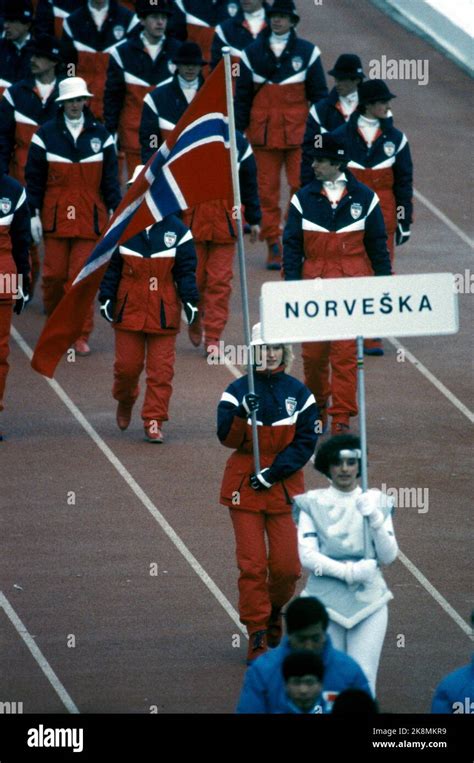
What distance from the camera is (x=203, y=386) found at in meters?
16.8

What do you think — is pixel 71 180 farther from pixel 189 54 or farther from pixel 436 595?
pixel 436 595

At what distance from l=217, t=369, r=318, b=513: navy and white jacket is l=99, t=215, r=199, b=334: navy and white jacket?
3.52 metres

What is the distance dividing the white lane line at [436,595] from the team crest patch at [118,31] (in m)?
9.32

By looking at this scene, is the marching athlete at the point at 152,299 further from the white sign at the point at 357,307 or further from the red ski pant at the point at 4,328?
the white sign at the point at 357,307

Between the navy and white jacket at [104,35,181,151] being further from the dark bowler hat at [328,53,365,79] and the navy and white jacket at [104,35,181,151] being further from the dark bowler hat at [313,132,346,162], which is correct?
the dark bowler hat at [313,132,346,162]

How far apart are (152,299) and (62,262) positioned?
2.24 m

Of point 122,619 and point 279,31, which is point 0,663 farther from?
point 279,31

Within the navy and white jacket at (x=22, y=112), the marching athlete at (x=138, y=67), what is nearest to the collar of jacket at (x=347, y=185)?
the navy and white jacket at (x=22, y=112)

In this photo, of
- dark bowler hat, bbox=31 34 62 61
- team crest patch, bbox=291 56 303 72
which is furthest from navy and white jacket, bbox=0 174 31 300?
team crest patch, bbox=291 56 303 72

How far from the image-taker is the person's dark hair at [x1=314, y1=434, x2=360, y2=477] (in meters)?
10.2

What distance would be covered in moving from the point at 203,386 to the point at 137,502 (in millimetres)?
2591

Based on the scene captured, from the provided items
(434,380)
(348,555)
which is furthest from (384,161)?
(348,555)

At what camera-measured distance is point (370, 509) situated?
9961 millimetres

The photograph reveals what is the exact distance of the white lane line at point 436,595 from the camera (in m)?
12.4
